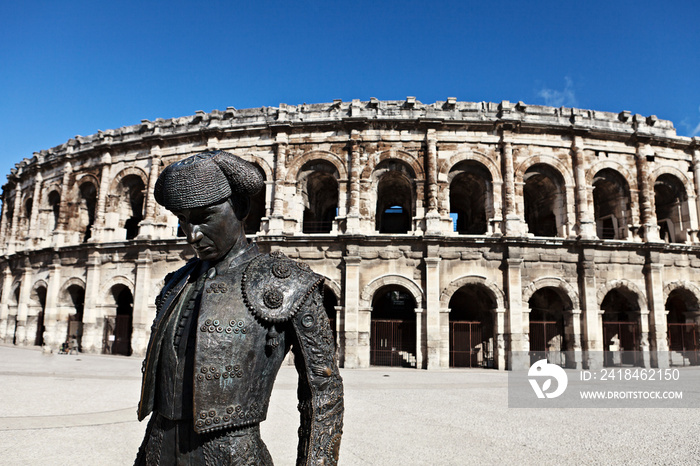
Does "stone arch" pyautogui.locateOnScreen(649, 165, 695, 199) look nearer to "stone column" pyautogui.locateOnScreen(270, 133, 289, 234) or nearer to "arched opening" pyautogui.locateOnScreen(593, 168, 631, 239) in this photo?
"arched opening" pyautogui.locateOnScreen(593, 168, 631, 239)

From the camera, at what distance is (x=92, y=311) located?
58.9 ft

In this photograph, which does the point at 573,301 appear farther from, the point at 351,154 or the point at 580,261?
the point at 351,154

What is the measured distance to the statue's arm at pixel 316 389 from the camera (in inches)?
63.5

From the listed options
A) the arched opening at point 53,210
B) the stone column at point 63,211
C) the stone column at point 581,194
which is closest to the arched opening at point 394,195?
the stone column at point 581,194

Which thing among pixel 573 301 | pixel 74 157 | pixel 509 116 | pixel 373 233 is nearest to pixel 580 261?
pixel 573 301

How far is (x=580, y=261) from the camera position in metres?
15.8

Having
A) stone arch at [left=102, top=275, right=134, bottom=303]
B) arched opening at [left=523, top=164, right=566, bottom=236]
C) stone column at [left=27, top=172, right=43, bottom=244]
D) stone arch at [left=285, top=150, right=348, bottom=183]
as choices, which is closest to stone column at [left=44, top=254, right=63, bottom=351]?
stone arch at [left=102, top=275, right=134, bottom=303]

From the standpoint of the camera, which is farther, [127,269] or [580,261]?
[127,269]

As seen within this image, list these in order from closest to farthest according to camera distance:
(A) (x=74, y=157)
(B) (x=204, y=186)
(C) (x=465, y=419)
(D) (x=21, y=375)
Answer: (B) (x=204, y=186) → (C) (x=465, y=419) → (D) (x=21, y=375) → (A) (x=74, y=157)

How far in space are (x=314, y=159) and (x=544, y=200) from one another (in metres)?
A: 9.75

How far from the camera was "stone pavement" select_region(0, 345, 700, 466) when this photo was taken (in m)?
5.41

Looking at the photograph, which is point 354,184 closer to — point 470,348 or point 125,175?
point 470,348

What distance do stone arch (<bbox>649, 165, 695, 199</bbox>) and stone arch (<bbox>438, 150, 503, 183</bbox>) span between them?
6.48 m

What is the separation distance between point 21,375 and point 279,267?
1312 centimetres
